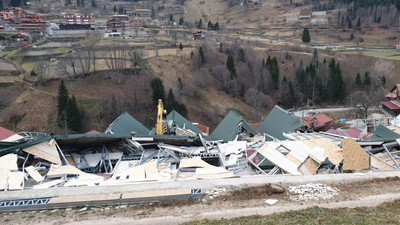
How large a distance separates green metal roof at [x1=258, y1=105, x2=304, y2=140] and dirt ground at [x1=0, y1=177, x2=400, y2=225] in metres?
6.92

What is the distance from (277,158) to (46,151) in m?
10.9

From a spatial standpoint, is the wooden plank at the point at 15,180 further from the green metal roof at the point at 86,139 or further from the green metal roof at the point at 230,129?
the green metal roof at the point at 230,129

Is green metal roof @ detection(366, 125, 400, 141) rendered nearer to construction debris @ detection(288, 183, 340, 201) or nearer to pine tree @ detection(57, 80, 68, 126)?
construction debris @ detection(288, 183, 340, 201)

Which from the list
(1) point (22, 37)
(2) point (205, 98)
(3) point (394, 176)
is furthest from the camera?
(1) point (22, 37)

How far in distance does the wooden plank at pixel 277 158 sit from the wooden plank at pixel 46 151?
969cm

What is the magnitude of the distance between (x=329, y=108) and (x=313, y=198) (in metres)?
34.0

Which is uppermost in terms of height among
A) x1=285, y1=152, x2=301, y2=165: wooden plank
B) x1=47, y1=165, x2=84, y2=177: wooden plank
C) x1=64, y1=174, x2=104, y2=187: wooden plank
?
x1=285, y1=152, x2=301, y2=165: wooden plank

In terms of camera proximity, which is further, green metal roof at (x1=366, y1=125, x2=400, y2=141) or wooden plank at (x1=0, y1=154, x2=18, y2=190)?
green metal roof at (x1=366, y1=125, x2=400, y2=141)

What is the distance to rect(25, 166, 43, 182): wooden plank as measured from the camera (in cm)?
1450

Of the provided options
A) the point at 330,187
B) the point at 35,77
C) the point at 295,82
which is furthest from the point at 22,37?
the point at 330,187

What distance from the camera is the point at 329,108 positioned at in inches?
1715

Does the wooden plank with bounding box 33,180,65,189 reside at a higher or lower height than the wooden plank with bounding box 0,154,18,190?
lower

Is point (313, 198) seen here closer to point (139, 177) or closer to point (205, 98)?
point (139, 177)

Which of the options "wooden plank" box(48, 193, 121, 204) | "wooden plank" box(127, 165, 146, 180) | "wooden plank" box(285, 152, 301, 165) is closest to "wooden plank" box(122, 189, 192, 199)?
"wooden plank" box(48, 193, 121, 204)
